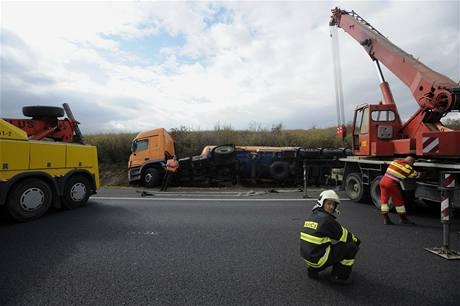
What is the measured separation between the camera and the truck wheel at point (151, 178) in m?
12.7

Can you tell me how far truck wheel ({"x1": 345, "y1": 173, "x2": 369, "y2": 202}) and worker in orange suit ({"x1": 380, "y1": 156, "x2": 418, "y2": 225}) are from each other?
2.08 meters

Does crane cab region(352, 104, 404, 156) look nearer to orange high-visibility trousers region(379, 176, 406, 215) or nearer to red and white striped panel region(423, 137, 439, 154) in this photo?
red and white striped panel region(423, 137, 439, 154)

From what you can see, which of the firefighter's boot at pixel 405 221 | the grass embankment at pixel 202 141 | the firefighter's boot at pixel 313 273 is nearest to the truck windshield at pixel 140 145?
the grass embankment at pixel 202 141

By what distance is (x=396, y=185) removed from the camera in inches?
230

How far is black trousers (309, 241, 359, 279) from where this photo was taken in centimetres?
314

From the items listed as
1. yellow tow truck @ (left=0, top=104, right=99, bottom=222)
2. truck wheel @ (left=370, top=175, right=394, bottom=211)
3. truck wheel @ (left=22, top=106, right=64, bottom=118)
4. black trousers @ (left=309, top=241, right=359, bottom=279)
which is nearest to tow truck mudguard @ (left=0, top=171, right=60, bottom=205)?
yellow tow truck @ (left=0, top=104, right=99, bottom=222)

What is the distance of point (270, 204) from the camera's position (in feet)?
25.8

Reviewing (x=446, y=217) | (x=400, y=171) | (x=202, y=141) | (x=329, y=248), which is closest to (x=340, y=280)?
(x=329, y=248)

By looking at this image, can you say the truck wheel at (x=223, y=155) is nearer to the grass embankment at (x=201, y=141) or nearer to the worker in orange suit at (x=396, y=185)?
the grass embankment at (x=201, y=141)

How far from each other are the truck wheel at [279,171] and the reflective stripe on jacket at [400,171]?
668 centimetres

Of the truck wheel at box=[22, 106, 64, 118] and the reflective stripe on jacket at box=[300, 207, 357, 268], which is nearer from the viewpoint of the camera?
the reflective stripe on jacket at box=[300, 207, 357, 268]

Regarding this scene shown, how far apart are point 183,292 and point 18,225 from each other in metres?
4.54

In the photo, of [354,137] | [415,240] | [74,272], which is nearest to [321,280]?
[415,240]

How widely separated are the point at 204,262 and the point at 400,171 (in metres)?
4.53
